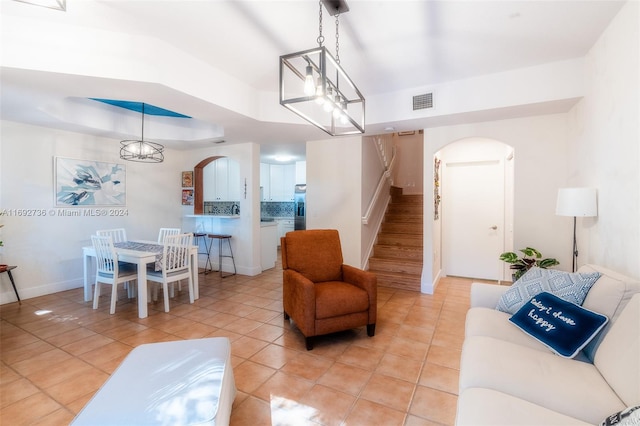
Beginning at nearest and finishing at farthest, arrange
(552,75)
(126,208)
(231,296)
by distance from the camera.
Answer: (552,75)
(231,296)
(126,208)

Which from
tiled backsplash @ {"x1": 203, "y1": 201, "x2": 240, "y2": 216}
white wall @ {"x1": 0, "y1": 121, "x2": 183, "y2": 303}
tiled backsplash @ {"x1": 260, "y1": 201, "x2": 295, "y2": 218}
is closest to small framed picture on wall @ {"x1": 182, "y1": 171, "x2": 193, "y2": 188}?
tiled backsplash @ {"x1": 203, "y1": 201, "x2": 240, "y2": 216}

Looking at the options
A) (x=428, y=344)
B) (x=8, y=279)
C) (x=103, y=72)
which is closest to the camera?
(x=103, y=72)

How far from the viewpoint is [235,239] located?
5.45 meters

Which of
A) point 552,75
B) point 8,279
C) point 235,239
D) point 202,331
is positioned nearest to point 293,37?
point 552,75

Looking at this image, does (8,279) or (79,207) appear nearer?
(8,279)

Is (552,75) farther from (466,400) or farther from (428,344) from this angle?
(466,400)

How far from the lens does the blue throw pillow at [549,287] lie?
1.86 meters

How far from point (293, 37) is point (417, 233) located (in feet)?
12.7

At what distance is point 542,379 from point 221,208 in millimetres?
5681

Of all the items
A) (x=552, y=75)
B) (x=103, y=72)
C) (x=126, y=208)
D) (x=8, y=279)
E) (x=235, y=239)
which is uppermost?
(x=552, y=75)

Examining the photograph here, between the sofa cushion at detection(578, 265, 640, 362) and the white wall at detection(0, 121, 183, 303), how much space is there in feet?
19.8

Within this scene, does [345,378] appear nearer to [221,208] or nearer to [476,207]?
[476,207]

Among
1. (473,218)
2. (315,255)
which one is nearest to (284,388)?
(315,255)

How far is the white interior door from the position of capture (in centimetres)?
469
